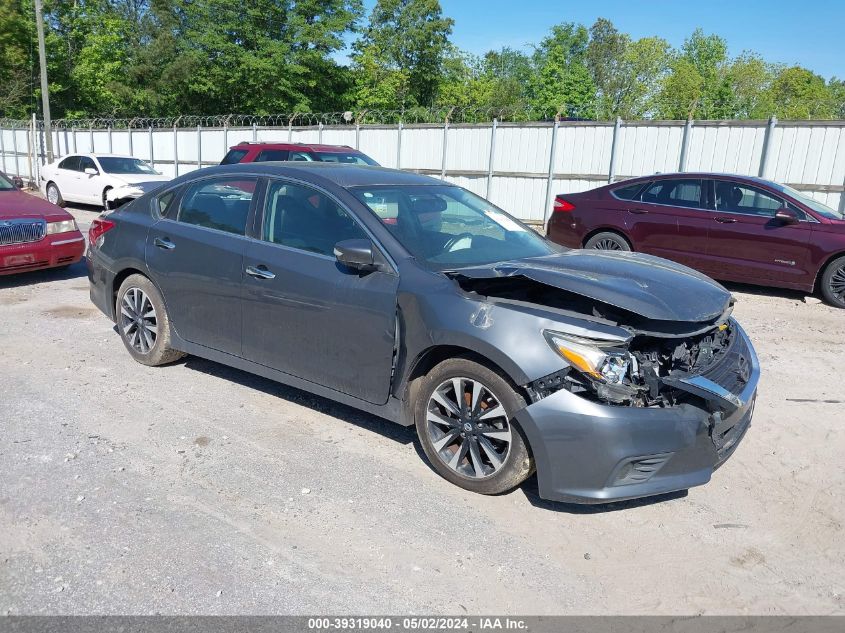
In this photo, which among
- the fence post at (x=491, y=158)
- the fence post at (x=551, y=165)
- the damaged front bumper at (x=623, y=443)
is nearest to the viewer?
the damaged front bumper at (x=623, y=443)

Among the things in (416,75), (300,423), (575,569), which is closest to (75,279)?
(300,423)

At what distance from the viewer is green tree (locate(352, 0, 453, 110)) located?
164 feet

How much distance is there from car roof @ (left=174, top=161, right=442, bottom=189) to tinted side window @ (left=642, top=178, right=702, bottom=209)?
18.0 ft

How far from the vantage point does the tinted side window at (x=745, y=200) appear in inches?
343

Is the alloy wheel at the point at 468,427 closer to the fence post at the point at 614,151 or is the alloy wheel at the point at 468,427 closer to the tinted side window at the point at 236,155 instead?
the tinted side window at the point at 236,155

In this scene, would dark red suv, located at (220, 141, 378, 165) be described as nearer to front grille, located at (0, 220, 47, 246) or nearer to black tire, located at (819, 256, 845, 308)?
front grille, located at (0, 220, 47, 246)

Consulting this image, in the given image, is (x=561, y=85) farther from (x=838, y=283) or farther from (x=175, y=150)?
(x=838, y=283)

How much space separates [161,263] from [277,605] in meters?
3.24

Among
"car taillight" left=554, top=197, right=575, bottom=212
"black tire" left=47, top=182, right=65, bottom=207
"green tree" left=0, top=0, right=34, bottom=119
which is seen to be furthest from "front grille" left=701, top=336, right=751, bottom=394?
"green tree" left=0, top=0, right=34, bottom=119

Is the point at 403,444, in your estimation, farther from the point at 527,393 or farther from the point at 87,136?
the point at 87,136

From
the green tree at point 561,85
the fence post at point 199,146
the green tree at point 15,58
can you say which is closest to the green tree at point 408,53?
the green tree at point 561,85

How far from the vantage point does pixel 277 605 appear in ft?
9.11

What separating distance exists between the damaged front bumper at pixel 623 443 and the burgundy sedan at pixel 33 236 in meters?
7.55

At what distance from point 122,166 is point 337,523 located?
1631 cm
